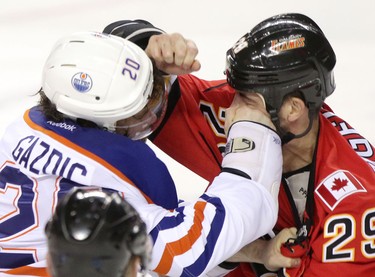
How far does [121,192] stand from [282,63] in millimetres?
551

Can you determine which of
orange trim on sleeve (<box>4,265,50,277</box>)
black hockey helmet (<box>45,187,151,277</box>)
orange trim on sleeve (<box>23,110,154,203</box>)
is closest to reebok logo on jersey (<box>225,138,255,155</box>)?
orange trim on sleeve (<box>23,110,154,203</box>)

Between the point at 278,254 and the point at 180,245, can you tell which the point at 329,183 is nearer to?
the point at 278,254

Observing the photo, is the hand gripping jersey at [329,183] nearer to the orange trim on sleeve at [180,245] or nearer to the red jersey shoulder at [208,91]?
the red jersey shoulder at [208,91]

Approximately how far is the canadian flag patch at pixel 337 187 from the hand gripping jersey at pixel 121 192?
20 cm

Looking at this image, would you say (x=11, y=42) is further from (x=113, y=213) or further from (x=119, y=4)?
(x=113, y=213)

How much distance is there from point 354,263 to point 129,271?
1069 mm

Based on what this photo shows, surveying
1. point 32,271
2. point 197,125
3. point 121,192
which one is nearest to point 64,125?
point 121,192

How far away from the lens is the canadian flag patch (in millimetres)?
2287

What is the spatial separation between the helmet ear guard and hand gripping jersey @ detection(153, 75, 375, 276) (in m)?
0.16

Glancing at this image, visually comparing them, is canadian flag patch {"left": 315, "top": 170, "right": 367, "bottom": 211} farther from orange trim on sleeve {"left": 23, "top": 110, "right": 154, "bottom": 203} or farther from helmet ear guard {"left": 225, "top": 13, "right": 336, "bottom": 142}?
orange trim on sleeve {"left": 23, "top": 110, "right": 154, "bottom": 203}

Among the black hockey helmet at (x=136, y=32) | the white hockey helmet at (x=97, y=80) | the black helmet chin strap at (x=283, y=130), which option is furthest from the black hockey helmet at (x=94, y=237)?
the black hockey helmet at (x=136, y=32)

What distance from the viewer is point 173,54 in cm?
235

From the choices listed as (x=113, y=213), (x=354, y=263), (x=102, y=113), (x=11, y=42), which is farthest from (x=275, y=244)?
(x=11, y=42)

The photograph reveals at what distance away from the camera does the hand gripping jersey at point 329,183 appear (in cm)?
228
